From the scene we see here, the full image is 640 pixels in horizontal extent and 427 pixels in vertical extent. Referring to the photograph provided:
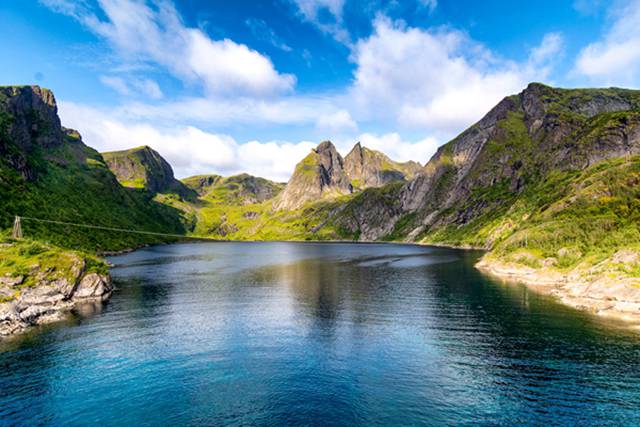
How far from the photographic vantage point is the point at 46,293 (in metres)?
90.9

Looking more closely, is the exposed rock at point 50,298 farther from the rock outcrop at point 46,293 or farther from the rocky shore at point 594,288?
the rocky shore at point 594,288

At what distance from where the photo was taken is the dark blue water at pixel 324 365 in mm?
41656

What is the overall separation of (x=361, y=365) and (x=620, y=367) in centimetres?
3889

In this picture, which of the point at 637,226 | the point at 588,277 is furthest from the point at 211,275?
the point at 637,226

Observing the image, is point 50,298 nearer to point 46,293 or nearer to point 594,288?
point 46,293

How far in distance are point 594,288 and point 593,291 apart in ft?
4.16

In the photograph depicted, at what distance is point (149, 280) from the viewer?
136 meters

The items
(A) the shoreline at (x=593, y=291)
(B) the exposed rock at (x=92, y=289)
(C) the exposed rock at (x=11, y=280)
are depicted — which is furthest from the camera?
(B) the exposed rock at (x=92, y=289)

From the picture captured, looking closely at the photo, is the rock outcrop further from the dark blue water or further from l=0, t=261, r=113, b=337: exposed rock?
the dark blue water

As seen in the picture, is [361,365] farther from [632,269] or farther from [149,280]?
[149,280]

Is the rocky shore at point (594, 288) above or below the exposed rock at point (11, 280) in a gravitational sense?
below

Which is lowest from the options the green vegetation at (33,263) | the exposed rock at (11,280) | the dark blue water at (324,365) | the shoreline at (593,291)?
the dark blue water at (324,365)

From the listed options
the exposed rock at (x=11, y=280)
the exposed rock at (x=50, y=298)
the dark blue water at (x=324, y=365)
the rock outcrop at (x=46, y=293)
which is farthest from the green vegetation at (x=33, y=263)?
the dark blue water at (x=324, y=365)

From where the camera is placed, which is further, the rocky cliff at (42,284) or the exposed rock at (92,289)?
the exposed rock at (92,289)
